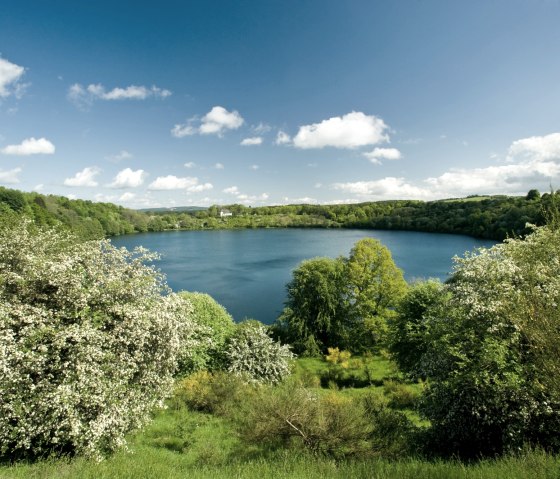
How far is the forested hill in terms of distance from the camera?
72125 millimetres

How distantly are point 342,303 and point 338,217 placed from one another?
5407 inches

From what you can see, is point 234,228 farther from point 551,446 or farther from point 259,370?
point 551,446

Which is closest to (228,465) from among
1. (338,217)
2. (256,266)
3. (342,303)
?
(342,303)

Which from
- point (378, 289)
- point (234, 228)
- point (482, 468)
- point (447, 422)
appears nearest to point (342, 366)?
point (378, 289)

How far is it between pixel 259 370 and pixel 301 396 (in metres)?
10.2

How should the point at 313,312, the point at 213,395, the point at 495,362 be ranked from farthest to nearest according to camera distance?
the point at 313,312, the point at 213,395, the point at 495,362

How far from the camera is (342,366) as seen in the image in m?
21.7

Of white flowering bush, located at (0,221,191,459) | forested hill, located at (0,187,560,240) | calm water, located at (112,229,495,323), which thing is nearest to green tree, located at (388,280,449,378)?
white flowering bush, located at (0,221,191,459)

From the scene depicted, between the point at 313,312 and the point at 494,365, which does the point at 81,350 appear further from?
the point at 313,312

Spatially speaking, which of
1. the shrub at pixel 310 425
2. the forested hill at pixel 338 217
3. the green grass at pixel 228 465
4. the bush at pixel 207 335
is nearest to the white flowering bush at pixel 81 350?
the green grass at pixel 228 465

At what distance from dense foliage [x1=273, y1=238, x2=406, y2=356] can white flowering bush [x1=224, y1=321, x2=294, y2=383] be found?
5.04 metres

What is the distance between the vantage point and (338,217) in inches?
6348

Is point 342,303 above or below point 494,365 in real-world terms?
below

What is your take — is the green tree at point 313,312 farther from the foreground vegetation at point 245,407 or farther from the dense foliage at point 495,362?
the dense foliage at point 495,362
